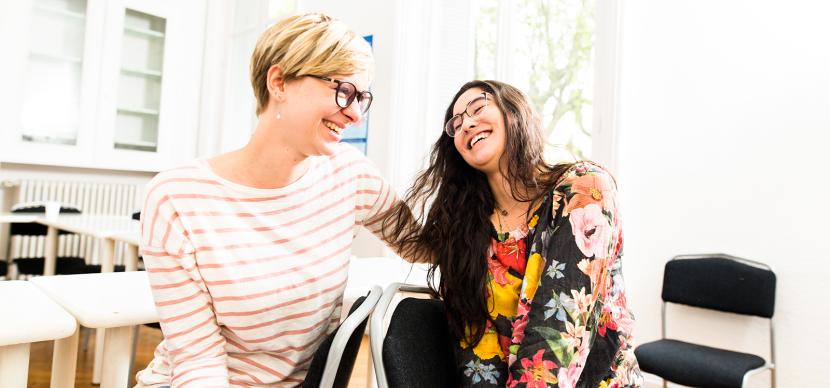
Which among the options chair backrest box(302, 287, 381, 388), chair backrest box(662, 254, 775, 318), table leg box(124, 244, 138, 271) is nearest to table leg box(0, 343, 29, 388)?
chair backrest box(302, 287, 381, 388)

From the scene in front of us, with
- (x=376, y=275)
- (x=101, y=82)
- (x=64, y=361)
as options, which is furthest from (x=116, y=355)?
(x=101, y=82)

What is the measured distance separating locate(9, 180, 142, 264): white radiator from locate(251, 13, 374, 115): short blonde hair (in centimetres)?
427

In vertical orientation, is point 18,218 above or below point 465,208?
below

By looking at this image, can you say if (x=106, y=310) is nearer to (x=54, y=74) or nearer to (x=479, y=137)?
(x=479, y=137)

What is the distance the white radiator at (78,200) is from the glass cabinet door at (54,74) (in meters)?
0.42

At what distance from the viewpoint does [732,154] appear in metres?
2.31

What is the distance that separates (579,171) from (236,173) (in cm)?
73

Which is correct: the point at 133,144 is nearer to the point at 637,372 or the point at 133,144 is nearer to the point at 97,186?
the point at 97,186

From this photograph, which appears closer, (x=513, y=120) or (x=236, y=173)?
(x=236, y=173)

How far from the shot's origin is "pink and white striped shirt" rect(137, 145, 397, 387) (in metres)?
0.92

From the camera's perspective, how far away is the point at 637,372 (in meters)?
1.12

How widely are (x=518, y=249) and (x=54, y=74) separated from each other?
5.05 meters

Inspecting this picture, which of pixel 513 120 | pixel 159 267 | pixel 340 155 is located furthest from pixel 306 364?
pixel 513 120

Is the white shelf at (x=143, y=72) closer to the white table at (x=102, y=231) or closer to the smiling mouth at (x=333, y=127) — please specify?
the white table at (x=102, y=231)
